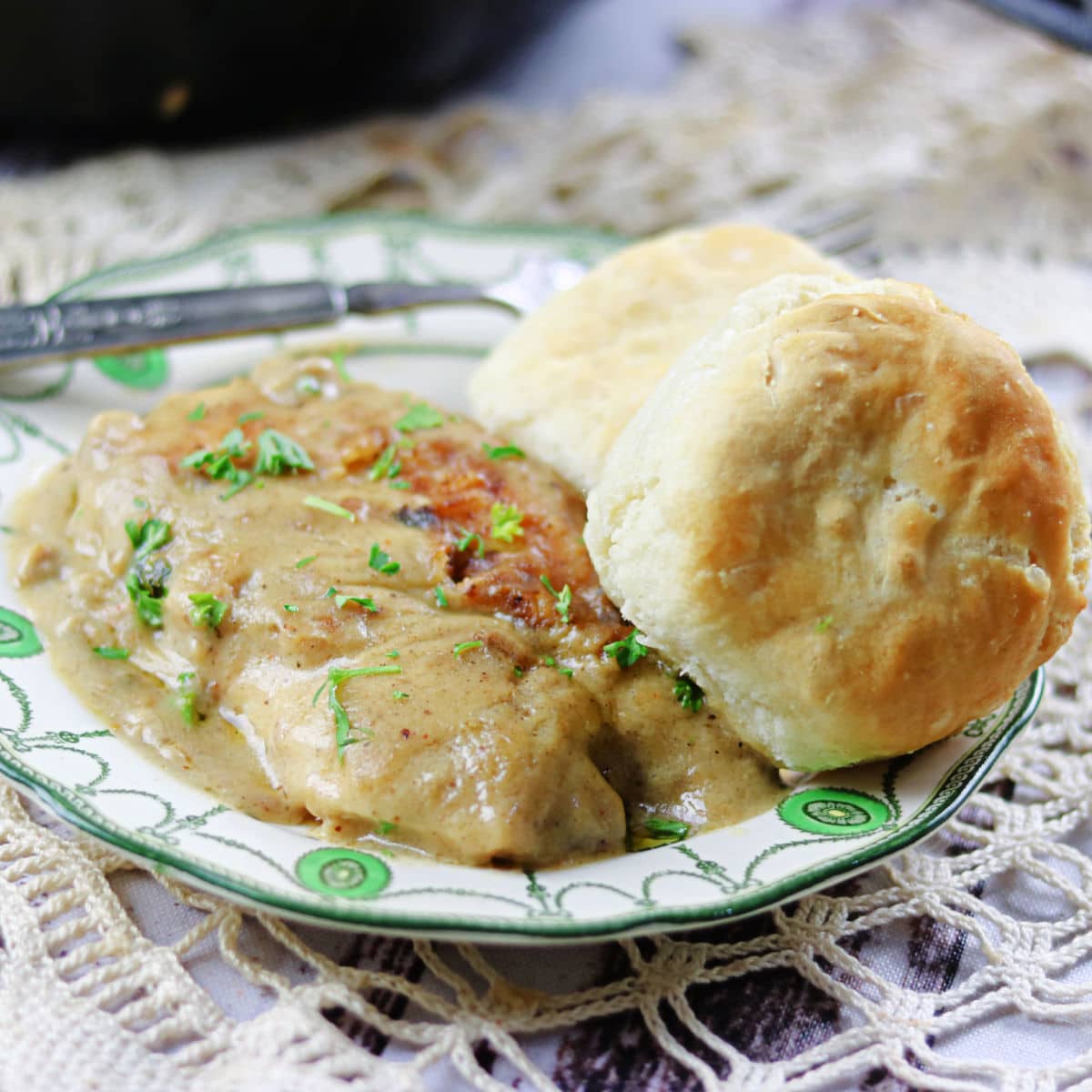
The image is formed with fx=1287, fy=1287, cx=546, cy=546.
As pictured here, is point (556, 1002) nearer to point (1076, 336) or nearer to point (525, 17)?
point (1076, 336)

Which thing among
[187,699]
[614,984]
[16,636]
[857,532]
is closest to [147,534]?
[16,636]

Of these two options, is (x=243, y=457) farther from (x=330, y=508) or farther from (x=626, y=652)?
(x=626, y=652)

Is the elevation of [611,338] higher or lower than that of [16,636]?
higher

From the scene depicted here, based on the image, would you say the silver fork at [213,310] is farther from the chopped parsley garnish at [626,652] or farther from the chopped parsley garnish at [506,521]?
the chopped parsley garnish at [626,652]

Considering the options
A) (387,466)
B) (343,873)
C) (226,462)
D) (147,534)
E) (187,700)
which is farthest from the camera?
(387,466)

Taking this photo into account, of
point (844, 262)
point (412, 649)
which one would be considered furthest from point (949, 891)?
point (844, 262)

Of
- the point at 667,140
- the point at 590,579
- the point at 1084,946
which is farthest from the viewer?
the point at 667,140

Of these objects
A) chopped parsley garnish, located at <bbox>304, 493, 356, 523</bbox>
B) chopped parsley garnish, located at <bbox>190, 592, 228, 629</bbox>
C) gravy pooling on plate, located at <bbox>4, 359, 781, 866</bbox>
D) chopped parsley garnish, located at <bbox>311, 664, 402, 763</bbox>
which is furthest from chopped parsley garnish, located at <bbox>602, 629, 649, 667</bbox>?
chopped parsley garnish, located at <bbox>190, 592, 228, 629</bbox>

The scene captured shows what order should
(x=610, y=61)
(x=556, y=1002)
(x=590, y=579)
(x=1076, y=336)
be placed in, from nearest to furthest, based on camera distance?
(x=556, y=1002) < (x=590, y=579) < (x=1076, y=336) < (x=610, y=61)
